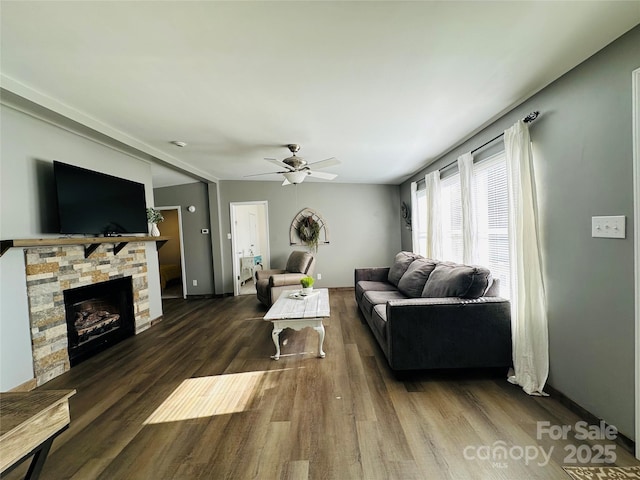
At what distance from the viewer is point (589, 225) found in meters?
1.58

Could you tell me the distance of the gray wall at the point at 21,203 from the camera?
199cm

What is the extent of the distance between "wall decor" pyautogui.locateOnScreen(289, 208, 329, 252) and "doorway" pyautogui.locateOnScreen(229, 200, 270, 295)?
2.05 feet

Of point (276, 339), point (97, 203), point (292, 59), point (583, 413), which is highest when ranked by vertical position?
point (292, 59)

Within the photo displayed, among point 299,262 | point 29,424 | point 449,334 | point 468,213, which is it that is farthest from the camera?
point 299,262

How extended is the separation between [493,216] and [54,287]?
174 inches

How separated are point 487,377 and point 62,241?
400cm

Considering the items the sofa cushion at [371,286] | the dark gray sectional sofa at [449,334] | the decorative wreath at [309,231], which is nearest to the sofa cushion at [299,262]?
the decorative wreath at [309,231]

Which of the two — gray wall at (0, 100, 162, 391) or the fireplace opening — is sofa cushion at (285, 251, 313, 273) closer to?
the fireplace opening

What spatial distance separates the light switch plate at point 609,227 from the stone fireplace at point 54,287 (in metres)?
4.29

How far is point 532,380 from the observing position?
1888 mm

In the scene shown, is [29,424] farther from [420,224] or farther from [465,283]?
[420,224]

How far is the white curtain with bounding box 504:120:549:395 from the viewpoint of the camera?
6.17 feet

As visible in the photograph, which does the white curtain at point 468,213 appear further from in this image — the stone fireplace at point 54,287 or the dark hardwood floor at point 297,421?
the stone fireplace at point 54,287

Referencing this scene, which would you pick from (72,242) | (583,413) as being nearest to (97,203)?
(72,242)
